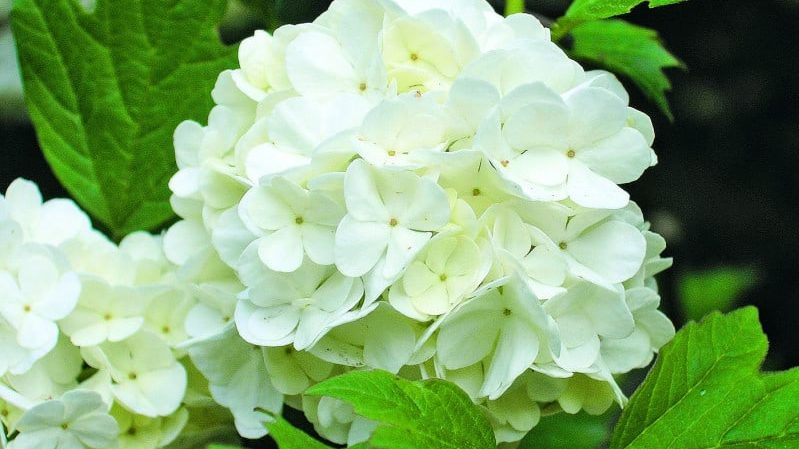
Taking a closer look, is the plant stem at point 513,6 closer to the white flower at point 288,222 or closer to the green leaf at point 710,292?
the white flower at point 288,222

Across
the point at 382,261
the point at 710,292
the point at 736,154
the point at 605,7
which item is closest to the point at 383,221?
the point at 382,261

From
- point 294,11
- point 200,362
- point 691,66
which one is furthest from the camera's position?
point 691,66

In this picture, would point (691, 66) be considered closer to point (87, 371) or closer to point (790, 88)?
point (790, 88)

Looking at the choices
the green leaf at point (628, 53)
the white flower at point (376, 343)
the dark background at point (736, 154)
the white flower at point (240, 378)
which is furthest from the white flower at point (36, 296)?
the dark background at point (736, 154)

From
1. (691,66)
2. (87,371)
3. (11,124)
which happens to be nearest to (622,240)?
(87,371)

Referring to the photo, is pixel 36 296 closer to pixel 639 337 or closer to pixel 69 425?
pixel 69 425

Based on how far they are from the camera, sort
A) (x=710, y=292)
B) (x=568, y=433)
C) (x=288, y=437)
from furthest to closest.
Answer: (x=710, y=292)
(x=568, y=433)
(x=288, y=437)

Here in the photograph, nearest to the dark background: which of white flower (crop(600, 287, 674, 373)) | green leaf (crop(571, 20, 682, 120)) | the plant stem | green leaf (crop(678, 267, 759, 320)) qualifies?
green leaf (crop(678, 267, 759, 320))
